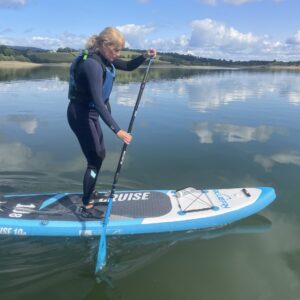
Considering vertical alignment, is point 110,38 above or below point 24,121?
above

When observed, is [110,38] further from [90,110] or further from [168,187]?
[168,187]

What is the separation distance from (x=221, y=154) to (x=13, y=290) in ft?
22.8

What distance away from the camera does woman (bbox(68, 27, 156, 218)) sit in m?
4.73

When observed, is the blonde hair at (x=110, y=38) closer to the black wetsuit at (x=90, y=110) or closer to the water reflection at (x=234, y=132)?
the black wetsuit at (x=90, y=110)

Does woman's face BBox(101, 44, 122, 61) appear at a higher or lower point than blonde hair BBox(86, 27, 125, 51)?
lower

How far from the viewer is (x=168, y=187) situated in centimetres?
757

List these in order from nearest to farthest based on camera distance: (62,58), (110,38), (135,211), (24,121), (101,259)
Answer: (101,259), (110,38), (135,211), (24,121), (62,58)

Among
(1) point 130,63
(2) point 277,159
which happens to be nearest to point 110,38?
(1) point 130,63

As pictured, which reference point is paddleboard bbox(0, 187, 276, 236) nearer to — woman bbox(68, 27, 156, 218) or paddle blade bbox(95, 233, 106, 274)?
woman bbox(68, 27, 156, 218)

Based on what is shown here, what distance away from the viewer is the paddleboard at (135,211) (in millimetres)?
5398

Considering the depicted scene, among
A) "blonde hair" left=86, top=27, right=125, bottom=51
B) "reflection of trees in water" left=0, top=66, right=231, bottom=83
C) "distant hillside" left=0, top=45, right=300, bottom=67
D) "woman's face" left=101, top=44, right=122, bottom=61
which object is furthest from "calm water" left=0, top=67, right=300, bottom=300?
"distant hillside" left=0, top=45, right=300, bottom=67

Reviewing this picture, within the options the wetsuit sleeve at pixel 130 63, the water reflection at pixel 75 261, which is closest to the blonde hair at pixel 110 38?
the wetsuit sleeve at pixel 130 63

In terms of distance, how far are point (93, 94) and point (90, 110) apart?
505mm

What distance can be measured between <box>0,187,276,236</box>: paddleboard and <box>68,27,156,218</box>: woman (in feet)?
1.23
